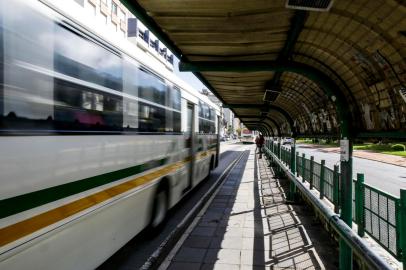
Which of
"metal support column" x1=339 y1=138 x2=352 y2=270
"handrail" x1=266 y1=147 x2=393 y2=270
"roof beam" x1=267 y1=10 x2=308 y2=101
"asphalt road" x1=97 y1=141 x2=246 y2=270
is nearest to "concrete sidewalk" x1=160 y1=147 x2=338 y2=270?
"asphalt road" x1=97 y1=141 x2=246 y2=270

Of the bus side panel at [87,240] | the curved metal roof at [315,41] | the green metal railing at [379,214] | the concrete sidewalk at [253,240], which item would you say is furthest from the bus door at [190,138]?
the green metal railing at [379,214]

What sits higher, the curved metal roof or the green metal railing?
the curved metal roof

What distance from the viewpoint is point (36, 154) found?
3.17 meters

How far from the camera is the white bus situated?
294 centimetres

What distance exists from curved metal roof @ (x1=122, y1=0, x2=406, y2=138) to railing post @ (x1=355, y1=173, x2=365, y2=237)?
70cm

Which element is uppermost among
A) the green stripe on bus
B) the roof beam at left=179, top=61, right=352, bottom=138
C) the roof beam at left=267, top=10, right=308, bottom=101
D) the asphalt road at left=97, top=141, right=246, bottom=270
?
the roof beam at left=267, top=10, right=308, bottom=101

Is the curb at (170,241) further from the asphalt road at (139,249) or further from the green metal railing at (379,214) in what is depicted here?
the green metal railing at (379,214)

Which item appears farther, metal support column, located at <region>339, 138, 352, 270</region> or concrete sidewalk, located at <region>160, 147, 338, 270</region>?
concrete sidewalk, located at <region>160, 147, 338, 270</region>

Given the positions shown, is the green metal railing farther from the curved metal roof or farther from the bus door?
the bus door

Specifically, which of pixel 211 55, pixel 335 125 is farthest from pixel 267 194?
pixel 211 55

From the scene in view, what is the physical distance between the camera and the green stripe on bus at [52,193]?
2.81 m

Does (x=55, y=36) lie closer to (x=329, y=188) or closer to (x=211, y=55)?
(x=211, y=55)

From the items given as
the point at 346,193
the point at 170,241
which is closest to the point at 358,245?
the point at 346,193

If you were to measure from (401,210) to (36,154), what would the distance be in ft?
11.6
